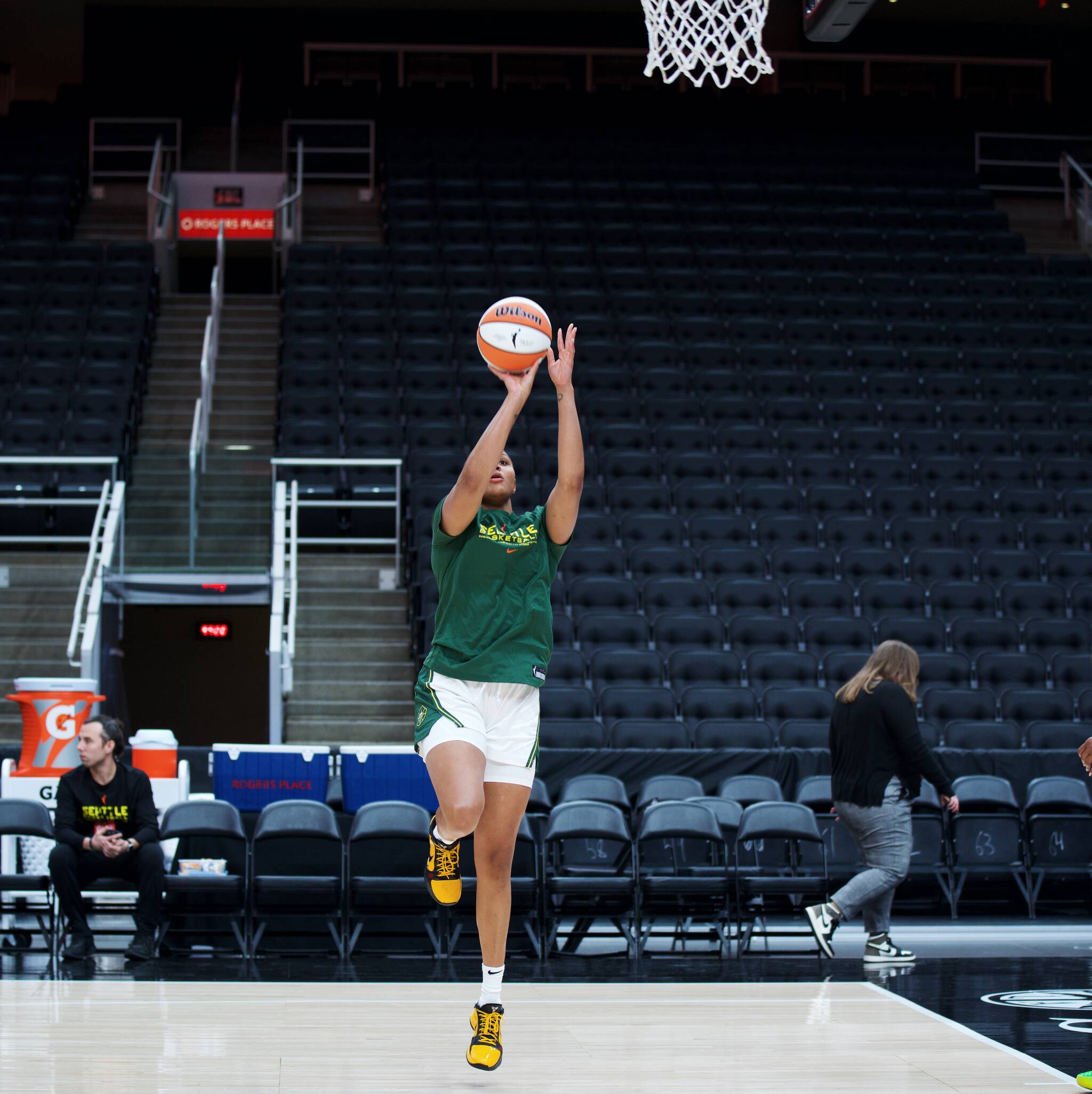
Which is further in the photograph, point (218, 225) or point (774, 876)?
point (218, 225)

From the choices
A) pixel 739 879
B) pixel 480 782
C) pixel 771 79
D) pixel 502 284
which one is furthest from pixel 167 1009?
pixel 771 79

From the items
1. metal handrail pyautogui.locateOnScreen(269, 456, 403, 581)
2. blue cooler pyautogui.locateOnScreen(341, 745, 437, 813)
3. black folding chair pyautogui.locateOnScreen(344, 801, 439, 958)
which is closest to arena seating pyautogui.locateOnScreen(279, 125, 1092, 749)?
metal handrail pyautogui.locateOnScreen(269, 456, 403, 581)

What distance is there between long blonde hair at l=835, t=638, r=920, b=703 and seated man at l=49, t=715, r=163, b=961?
352 centimetres

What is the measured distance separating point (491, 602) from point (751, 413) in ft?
33.4

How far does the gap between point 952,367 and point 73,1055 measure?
1265 cm

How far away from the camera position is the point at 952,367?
589 inches

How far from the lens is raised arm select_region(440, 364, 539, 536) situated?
3.97 meters

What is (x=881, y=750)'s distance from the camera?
658 centimetres

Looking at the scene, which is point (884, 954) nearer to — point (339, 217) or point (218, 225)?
point (218, 225)

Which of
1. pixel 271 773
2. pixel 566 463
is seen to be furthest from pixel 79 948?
pixel 566 463

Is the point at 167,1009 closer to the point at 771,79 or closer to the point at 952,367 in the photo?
the point at 952,367

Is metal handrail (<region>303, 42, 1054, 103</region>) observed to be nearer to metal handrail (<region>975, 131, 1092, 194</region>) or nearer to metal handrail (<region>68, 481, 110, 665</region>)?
metal handrail (<region>975, 131, 1092, 194</region>)

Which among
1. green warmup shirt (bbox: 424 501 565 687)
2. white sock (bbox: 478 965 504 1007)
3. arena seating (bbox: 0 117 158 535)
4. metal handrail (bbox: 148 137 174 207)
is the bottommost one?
white sock (bbox: 478 965 504 1007)

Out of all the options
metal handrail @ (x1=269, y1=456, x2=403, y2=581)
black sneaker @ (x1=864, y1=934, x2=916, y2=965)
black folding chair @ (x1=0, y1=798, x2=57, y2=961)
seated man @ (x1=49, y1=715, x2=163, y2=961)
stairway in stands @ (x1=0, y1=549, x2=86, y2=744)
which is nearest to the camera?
black sneaker @ (x1=864, y1=934, x2=916, y2=965)
